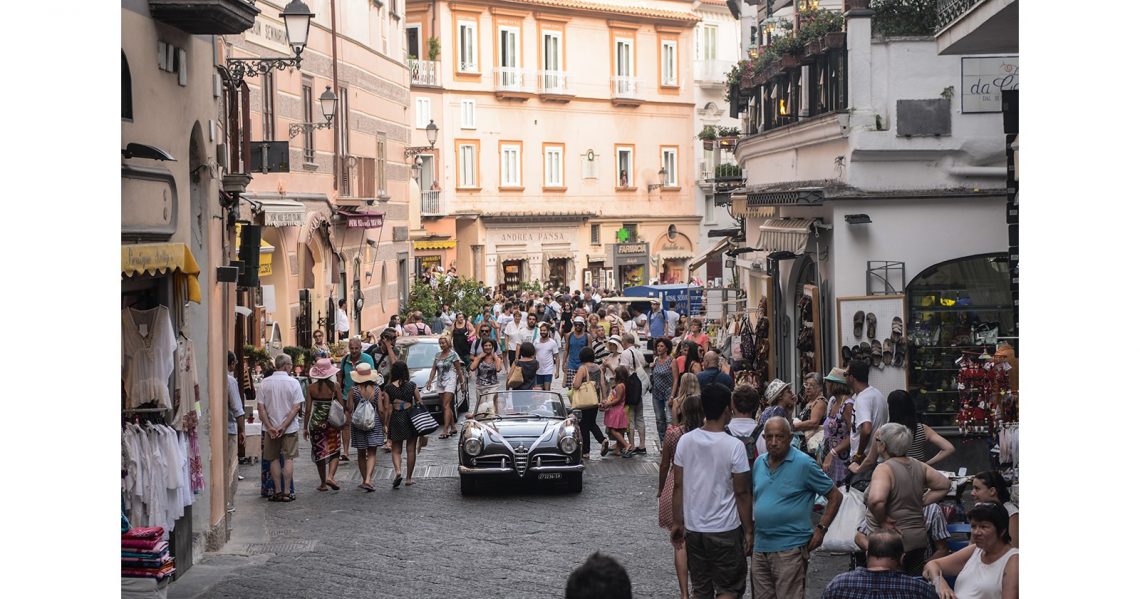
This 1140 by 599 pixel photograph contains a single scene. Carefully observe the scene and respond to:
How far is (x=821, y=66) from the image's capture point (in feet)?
68.6

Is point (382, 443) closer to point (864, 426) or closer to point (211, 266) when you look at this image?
point (211, 266)

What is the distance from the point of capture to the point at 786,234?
2162 cm

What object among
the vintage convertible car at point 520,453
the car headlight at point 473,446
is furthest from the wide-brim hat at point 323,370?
the car headlight at point 473,446

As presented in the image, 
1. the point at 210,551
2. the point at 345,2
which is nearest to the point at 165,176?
the point at 210,551

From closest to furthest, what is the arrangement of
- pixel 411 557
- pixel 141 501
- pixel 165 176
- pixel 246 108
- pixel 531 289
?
pixel 141 501, pixel 165 176, pixel 411 557, pixel 246 108, pixel 531 289

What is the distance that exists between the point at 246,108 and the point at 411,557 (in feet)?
21.6

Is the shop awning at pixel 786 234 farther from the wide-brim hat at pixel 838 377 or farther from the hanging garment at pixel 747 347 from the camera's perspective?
the wide-brim hat at pixel 838 377

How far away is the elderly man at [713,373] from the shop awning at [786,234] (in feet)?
8.91

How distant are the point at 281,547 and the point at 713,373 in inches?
223

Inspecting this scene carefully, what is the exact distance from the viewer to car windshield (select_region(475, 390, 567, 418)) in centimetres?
1920

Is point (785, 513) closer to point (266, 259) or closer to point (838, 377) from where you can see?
point (838, 377)

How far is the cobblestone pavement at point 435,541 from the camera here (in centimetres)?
1295

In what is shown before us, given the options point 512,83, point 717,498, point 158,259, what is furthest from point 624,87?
point 717,498

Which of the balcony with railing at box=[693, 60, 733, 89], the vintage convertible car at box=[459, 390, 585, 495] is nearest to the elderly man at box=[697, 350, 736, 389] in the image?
the vintage convertible car at box=[459, 390, 585, 495]
